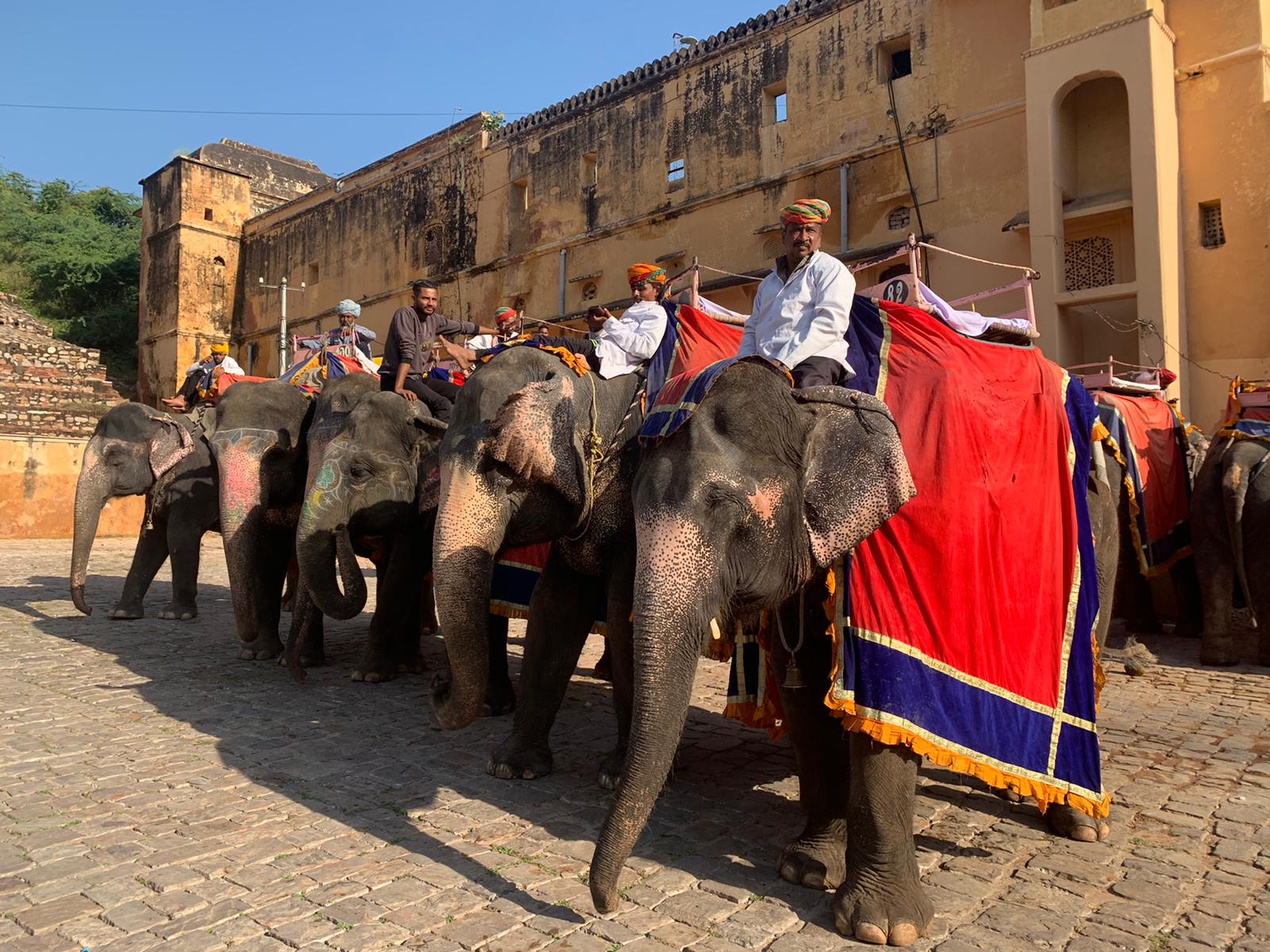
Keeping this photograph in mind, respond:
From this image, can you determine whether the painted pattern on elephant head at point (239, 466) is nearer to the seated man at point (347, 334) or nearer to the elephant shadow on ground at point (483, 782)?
the elephant shadow on ground at point (483, 782)

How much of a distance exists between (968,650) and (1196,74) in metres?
16.2

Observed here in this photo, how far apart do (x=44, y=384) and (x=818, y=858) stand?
24.9m

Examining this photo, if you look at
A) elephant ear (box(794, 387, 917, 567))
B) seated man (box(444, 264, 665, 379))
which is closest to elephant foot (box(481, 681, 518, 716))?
seated man (box(444, 264, 665, 379))

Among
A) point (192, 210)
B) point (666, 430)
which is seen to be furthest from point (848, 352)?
point (192, 210)

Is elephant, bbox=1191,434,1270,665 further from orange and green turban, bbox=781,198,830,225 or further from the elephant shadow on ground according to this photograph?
orange and green turban, bbox=781,198,830,225

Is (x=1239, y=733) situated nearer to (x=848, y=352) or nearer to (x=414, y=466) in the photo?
(x=848, y=352)

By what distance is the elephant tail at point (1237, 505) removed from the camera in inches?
328

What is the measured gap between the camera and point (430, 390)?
7598 millimetres

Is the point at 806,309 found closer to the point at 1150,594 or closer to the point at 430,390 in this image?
the point at 430,390

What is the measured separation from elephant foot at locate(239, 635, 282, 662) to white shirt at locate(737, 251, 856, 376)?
519 centimetres

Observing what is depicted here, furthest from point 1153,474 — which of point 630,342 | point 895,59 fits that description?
point 895,59

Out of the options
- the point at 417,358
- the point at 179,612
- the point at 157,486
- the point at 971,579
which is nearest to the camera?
the point at 971,579

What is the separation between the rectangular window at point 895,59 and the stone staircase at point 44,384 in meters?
18.5

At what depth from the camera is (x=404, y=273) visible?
31.6m
